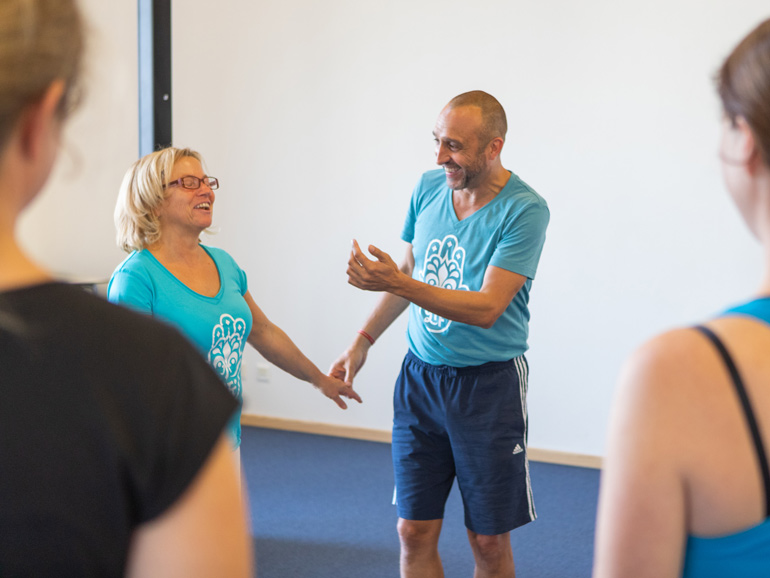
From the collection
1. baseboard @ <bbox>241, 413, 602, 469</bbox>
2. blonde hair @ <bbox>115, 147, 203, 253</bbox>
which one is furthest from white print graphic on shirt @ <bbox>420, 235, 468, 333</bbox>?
baseboard @ <bbox>241, 413, 602, 469</bbox>

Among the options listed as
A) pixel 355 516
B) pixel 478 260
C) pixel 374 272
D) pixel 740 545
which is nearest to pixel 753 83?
pixel 740 545

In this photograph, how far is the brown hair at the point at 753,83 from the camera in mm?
749

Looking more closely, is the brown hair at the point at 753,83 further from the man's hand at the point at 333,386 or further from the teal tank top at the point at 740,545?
the man's hand at the point at 333,386

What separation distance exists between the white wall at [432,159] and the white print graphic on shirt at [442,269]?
85.7 inches

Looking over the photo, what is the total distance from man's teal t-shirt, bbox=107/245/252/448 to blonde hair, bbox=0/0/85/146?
5.07 feet

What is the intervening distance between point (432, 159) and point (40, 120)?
13.8 ft

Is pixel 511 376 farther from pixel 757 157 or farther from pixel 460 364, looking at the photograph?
pixel 757 157

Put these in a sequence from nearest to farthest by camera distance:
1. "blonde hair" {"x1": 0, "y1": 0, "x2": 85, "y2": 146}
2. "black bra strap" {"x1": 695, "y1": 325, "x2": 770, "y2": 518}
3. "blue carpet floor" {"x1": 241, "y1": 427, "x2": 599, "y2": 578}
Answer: "blonde hair" {"x1": 0, "y1": 0, "x2": 85, "y2": 146} < "black bra strap" {"x1": 695, "y1": 325, "x2": 770, "y2": 518} < "blue carpet floor" {"x1": 241, "y1": 427, "x2": 599, "y2": 578}

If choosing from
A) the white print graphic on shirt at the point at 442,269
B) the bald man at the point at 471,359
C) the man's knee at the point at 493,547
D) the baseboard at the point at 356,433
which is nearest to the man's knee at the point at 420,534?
the bald man at the point at 471,359

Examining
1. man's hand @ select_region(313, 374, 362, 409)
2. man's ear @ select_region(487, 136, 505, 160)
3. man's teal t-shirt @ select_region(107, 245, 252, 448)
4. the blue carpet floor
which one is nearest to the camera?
man's teal t-shirt @ select_region(107, 245, 252, 448)

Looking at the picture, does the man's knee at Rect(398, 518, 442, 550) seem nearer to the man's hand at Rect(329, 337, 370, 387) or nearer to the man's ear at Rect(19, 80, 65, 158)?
the man's hand at Rect(329, 337, 370, 387)

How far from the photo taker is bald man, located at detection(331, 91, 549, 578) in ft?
7.54

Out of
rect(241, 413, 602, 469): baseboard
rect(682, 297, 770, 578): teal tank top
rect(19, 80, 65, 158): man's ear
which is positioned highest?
rect(19, 80, 65, 158): man's ear

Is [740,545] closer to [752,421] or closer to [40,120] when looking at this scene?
[752,421]
